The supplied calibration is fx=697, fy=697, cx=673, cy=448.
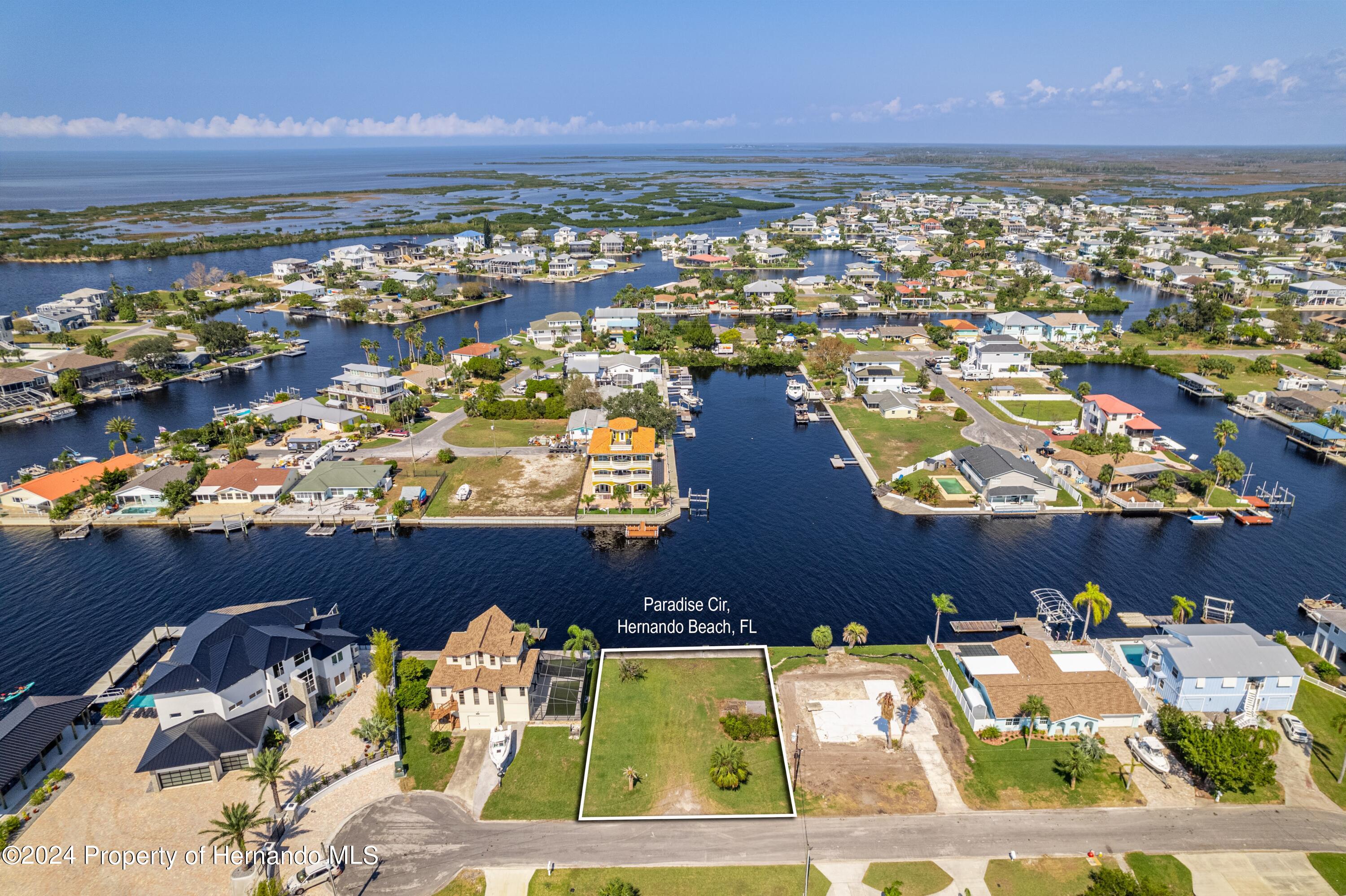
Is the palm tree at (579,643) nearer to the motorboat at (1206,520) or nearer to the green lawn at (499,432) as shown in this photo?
the green lawn at (499,432)

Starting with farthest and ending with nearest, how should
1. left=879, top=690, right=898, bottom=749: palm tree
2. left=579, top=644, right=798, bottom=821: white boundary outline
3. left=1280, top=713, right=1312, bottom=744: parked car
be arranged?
1. left=1280, top=713, right=1312, bottom=744: parked car
2. left=879, top=690, right=898, bottom=749: palm tree
3. left=579, top=644, right=798, bottom=821: white boundary outline

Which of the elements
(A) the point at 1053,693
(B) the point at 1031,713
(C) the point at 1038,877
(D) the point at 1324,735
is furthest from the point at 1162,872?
(D) the point at 1324,735

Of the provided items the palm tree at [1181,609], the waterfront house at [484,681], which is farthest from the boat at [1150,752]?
the waterfront house at [484,681]

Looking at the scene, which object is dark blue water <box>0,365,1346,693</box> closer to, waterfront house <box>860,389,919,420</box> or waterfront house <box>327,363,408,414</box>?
waterfront house <box>860,389,919,420</box>

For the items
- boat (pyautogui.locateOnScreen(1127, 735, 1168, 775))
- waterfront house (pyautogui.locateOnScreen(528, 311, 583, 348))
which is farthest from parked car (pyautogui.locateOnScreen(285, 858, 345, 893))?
waterfront house (pyautogui.locateOnScreen(528, 311, 583, 348))

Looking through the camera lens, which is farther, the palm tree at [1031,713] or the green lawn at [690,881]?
the palm tree at [1031,713]

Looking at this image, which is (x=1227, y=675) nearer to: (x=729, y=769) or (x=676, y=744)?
(x=729, y=769)
